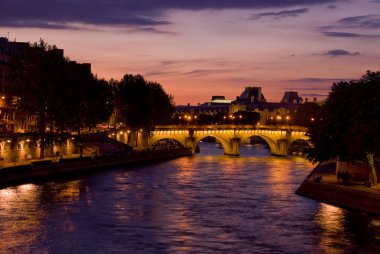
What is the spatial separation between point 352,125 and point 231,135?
3637 inches

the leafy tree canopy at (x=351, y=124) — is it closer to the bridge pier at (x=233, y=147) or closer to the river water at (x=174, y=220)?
the river water at (x=174, y=220)

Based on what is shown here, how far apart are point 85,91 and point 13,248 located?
231ft

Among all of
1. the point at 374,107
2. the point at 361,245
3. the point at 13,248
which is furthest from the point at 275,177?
the point at 13,248

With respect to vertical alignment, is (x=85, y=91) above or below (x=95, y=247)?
above

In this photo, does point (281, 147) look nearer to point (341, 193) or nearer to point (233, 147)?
point (233, 147)

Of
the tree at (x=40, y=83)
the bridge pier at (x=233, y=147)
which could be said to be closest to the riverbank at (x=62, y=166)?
the tree at (x=40, y=83)

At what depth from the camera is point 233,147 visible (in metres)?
158

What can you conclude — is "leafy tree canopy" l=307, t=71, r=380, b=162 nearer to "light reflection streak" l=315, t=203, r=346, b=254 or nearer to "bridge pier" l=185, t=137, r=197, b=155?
"light reflection streak" l=315, t=203, r=346, b=254

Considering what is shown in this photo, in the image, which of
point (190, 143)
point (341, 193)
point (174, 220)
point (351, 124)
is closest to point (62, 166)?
point (174, 220)

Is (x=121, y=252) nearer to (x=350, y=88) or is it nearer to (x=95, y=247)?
(x=95, y=247)

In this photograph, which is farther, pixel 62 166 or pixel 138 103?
pixel 138 103

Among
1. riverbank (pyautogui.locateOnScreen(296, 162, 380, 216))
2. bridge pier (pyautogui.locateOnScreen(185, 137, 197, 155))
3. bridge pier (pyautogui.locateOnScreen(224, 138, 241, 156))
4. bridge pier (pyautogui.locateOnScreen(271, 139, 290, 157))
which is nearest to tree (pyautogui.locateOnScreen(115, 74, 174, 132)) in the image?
bridge pier (pyautogui.locateOnScreen(185, 137, 197, 155))

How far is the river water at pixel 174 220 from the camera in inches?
1984

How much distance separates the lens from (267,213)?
63.5m
